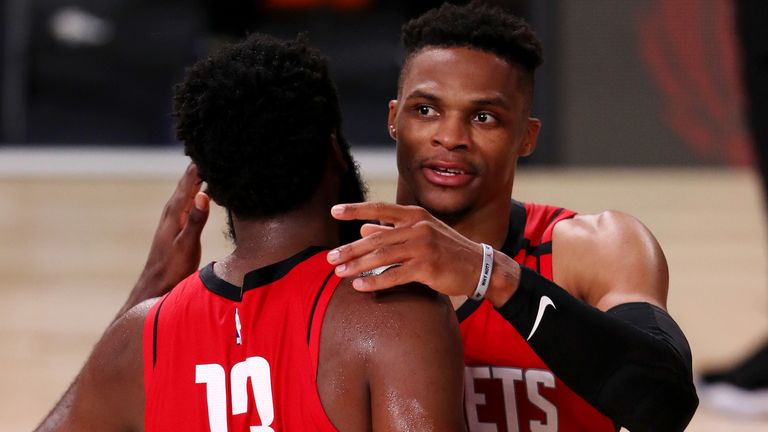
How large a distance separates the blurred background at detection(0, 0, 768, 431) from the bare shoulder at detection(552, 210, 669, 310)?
394cm

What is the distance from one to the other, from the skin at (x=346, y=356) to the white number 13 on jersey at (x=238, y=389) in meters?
A: 0.11

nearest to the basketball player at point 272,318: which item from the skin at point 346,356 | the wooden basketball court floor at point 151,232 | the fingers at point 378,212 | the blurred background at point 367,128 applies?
the skin at point 346,356

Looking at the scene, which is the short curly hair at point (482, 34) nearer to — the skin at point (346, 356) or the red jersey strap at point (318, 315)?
the skin at point (346, 356)

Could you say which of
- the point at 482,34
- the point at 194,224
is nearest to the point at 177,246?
the point at 194,224

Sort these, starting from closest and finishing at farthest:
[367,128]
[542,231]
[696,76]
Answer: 1. [542,231]
2. [696,76]
3. [367,128]

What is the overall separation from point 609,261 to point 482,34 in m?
0.56

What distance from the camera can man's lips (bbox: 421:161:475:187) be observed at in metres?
2.48

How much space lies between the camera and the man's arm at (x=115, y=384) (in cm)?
202

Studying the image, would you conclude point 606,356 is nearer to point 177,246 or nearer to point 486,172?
point 486,172

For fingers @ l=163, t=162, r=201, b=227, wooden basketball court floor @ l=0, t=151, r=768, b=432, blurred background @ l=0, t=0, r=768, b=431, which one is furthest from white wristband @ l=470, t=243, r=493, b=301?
blurred background @ l=0, t=0, r=768, b=431

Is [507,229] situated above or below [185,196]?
below

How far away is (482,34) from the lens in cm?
250

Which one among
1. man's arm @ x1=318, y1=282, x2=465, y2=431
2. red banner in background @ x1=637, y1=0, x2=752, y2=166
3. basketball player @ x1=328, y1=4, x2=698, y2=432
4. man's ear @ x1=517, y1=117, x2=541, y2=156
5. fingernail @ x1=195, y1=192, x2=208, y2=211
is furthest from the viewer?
red banner in background @ x1=637, y1=0, x2=752, y2=166

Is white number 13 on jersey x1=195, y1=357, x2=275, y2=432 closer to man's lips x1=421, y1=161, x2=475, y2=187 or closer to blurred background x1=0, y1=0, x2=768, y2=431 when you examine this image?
man's lips x1=421, y1=161, x2=475, y2=187
